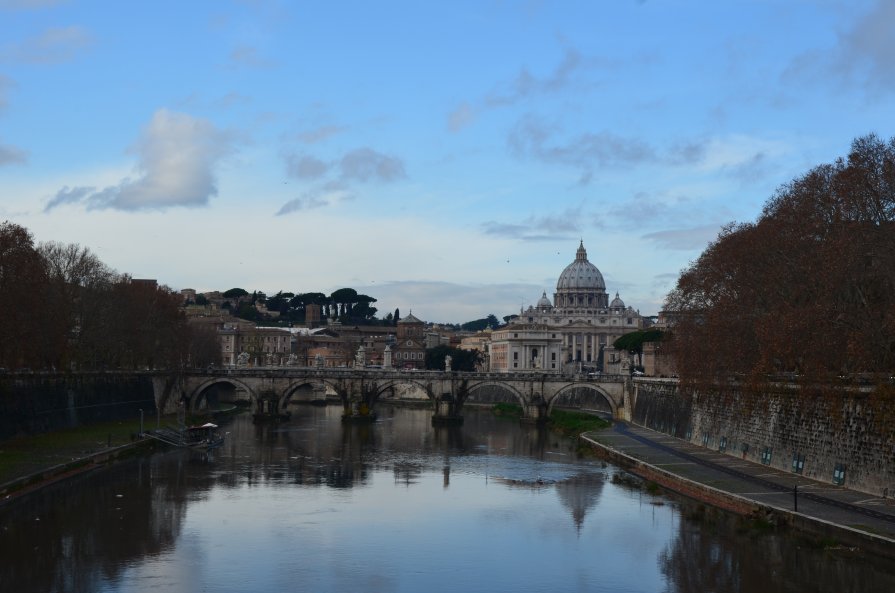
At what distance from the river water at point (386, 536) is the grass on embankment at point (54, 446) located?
1.60 meters

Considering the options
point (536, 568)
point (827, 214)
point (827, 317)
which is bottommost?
point (536, 568)

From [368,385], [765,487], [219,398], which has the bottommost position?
[765,487]

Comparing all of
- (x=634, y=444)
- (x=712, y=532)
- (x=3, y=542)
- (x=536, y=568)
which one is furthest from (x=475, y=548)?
(x=634, y=444)

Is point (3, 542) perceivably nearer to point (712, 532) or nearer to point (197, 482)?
point (197, 482)

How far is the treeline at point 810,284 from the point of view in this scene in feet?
117

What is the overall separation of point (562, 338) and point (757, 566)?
465ft

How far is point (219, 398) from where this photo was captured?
103562mm

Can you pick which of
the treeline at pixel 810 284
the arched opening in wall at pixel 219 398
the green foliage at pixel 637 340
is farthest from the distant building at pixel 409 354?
the treeline at pixel 810 284

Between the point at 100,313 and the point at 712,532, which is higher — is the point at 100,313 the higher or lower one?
the higher one

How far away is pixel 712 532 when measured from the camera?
108 ft

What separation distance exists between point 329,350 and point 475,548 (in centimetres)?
13717

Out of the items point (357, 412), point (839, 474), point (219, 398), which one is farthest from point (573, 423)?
point (219, 398)

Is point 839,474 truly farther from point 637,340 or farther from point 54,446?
point 637,340

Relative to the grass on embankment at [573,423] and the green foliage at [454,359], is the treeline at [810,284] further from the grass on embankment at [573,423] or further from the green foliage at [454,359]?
the green foliage at [454,359]
